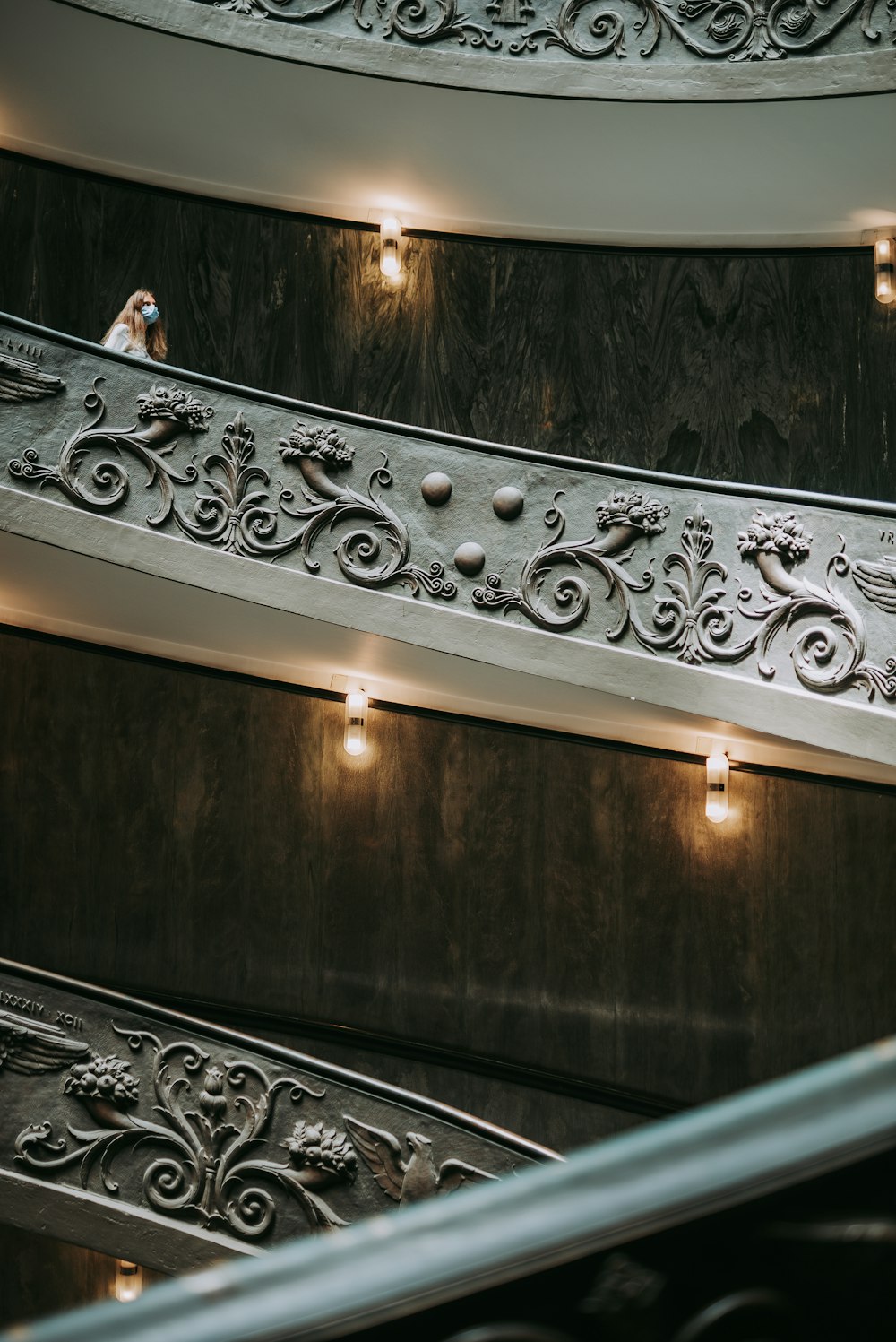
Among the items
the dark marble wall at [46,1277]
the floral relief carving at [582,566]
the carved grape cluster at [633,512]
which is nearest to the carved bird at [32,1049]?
the dark marble wall at [46,1277]

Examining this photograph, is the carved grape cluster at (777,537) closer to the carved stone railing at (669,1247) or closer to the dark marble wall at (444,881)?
the dark marble wall at (444,881)

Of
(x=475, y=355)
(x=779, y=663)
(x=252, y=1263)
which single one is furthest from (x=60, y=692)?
(x=252, y=1263)

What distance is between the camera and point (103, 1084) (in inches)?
311

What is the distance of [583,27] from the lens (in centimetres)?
948

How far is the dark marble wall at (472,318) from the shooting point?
36.4 feet

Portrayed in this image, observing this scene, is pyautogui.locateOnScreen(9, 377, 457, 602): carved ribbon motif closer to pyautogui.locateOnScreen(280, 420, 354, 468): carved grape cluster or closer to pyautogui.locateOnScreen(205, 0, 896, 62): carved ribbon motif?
pyautogui.locateOnScreen(280, 420, 354, 468): carved grape cluster

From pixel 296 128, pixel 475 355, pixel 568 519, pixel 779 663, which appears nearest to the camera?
pixel 779 663

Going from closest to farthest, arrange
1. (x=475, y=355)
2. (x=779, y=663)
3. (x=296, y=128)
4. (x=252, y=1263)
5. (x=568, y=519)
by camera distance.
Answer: (x=252, y=1263) < (x=779, y=663) < (x=568, y=519) < (x=296, y=128) < (x=475, y=355)

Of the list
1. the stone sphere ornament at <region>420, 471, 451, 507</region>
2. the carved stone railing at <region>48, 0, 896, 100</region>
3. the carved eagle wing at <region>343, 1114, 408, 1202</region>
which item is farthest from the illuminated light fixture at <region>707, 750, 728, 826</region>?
the carved stone railing at <region>48, 0, 896, 100</region>

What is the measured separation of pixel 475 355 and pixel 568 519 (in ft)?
13.7

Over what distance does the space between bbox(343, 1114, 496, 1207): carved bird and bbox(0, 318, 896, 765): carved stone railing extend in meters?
2.91

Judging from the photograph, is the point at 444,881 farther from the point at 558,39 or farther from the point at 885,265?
the point at 558,39

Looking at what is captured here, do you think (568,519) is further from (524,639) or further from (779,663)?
(779,663)

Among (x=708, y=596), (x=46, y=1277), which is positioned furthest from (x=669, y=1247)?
(x=46, y=1277)
